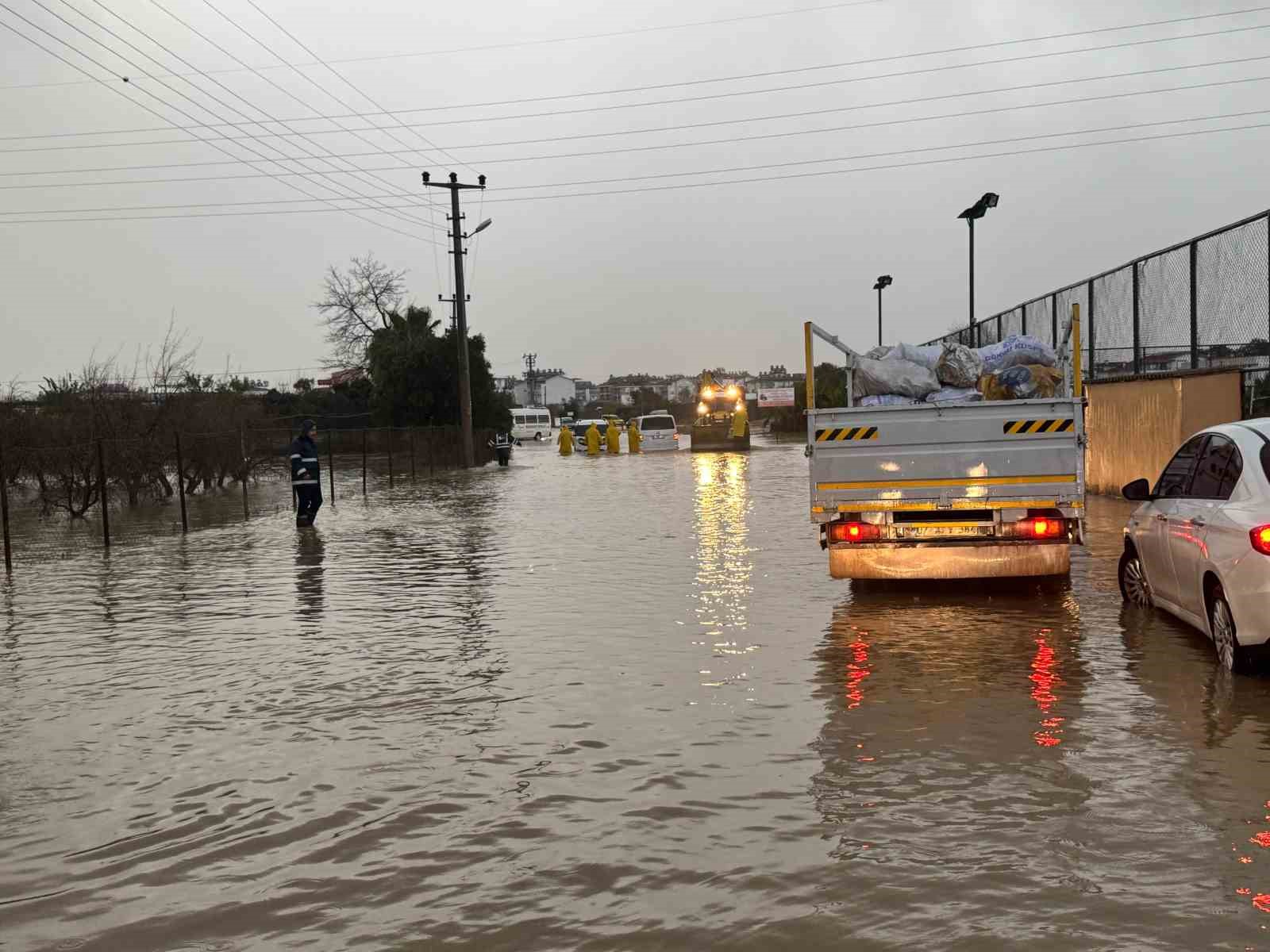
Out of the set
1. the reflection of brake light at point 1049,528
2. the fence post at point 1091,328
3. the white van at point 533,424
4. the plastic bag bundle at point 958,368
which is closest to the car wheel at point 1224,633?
the reflection of brake light at point 1049,528

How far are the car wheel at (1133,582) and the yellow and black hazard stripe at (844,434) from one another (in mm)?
2385

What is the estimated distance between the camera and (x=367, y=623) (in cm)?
1143

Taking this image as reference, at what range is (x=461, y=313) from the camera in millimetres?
48188

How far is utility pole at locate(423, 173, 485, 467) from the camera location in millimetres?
46969

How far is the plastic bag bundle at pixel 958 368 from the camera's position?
1350 centimetres

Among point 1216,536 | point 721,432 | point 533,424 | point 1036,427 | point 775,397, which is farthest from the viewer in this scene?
point 775,397

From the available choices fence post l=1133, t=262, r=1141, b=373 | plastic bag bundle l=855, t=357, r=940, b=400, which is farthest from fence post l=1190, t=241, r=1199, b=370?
plastic bag bundle l=855, t=357, r=940, b=400

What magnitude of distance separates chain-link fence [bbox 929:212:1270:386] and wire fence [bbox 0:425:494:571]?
1466 centimetres

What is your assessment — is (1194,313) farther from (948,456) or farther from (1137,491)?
(1137,491)

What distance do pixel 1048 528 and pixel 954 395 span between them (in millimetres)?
2032

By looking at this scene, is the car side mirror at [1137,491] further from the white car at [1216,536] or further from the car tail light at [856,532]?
the car tail light at [856,532]

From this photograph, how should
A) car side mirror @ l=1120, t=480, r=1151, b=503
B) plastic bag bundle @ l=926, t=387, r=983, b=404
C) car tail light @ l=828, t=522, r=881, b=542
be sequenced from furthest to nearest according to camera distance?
plastic bag bundle @ l=926, t=387, r=983, b=404 < car tail light @ l=828, t=522, r=881, b=542 < car side mirror @ l=1120, t=480, r=1151, b=503

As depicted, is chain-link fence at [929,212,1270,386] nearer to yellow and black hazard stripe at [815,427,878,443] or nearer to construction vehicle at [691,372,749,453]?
yellow and black hazard stripe at [815,427,878,443]

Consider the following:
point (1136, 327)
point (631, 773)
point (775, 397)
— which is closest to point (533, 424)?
point (775, 397)
